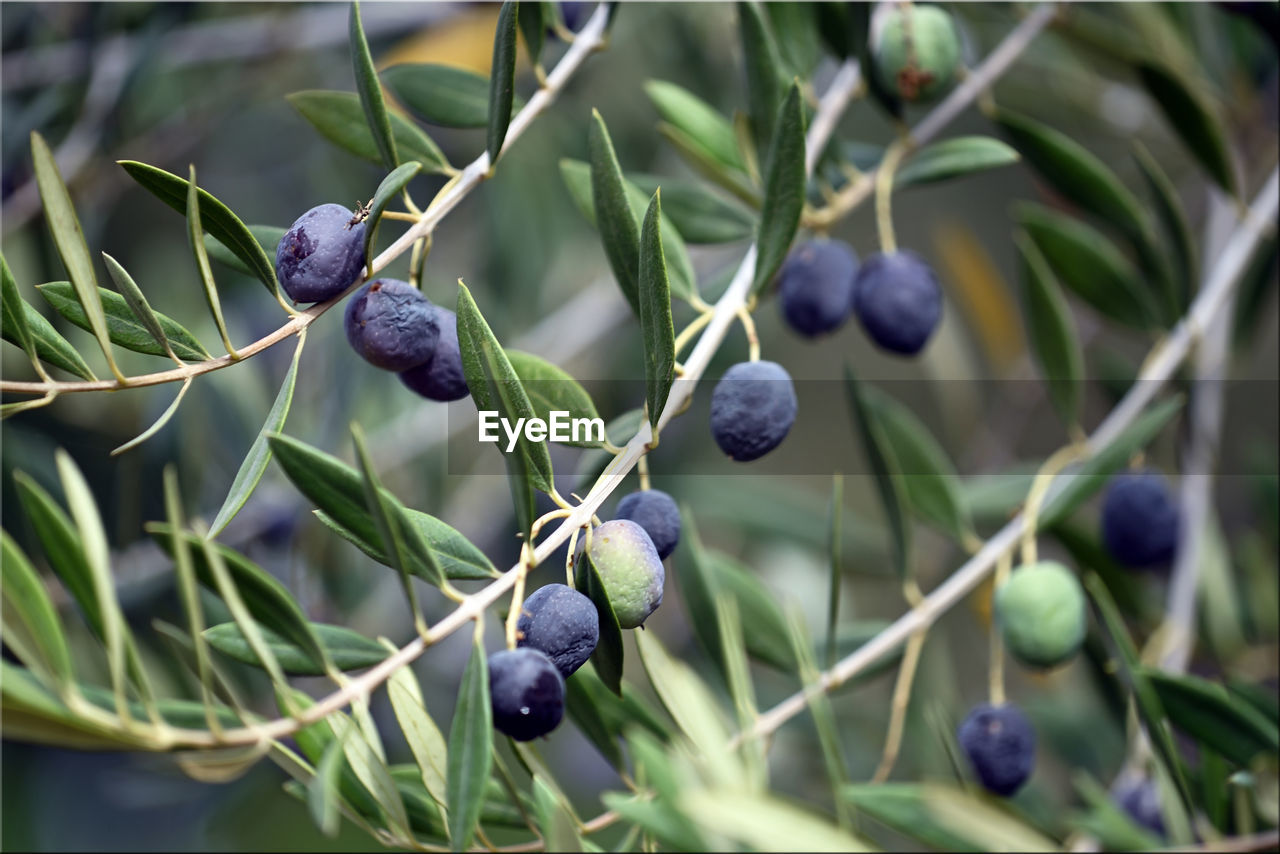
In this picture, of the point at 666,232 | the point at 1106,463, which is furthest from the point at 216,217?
the point at 1106,463

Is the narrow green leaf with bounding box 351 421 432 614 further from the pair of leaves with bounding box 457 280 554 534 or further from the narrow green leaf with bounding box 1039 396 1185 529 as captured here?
the narrow green leaf with bounding box 1039 396 1185 529

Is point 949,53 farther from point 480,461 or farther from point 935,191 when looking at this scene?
point 935,191

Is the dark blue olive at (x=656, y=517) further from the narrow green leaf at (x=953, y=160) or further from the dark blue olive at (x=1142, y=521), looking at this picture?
the dark blue olive at (x=1142, y=521)

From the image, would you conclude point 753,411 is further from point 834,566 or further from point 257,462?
point 257,462

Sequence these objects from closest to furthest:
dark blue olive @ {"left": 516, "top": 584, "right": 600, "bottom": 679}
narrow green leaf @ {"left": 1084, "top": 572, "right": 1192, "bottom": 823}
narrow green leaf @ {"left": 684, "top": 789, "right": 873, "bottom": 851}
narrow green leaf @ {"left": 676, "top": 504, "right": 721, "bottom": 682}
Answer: narrow green leaf @ {"left": 684, "top": 789, "right": 873, "bottom": 851}, dark blue olive @ {"left": 516, "top": 584, "right": 600, "bottom": 679}, narrow green leaf @ {"left": 1084, "top": 572, "right": 1192, "bottom": 823}, narrow green leaf @ {"left": 676, "top": 504, "right": 721, "bottom": 682}

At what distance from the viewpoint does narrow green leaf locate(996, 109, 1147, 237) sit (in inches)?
28.9

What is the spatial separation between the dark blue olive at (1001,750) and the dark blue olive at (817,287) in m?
0.28

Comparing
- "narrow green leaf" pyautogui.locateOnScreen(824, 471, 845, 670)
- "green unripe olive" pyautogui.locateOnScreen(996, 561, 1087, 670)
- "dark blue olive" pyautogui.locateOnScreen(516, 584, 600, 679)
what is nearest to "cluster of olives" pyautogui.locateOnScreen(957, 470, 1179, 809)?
"green unripe olive" pyautogui.locateOnScreen(996, 561, 1087, 670)

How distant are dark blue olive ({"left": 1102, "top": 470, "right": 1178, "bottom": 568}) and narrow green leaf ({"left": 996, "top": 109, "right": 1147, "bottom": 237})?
194mm

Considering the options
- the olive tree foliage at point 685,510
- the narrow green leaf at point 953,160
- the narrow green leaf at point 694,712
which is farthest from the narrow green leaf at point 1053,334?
the narrow green leaf at point 694,712

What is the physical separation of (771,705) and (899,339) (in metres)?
0.45

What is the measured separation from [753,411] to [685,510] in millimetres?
168

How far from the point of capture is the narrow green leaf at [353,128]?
0.53 metres

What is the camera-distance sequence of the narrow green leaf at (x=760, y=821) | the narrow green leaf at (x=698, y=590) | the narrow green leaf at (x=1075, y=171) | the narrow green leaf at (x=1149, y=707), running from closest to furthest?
1. the narrow green leaf at (x=760, y=821)
2. the narrow green leaf at (x=1149, y=707)
3. the narrow green leaf at (x=698, y=590)
4. the narrow green leaf at (x=1075, y=171)
